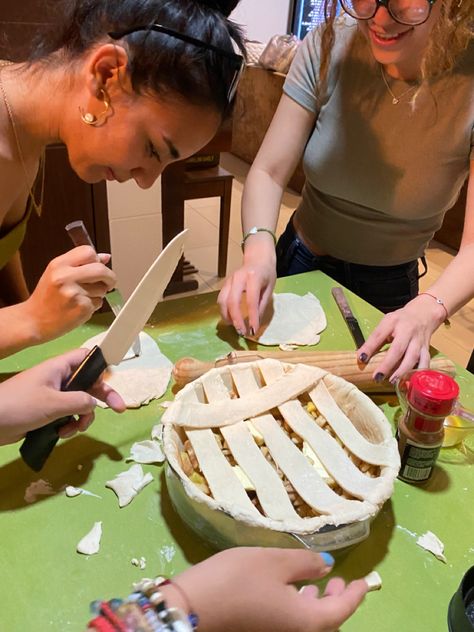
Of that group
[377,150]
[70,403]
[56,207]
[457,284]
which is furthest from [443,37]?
[56,207]

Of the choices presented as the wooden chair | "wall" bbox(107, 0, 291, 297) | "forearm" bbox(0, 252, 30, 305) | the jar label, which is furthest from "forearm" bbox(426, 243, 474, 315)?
"wall" bbox(107, 0, 291, 297)

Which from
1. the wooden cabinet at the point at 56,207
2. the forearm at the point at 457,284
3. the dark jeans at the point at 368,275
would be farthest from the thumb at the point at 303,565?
the wooden cabinet at the point at 56,207

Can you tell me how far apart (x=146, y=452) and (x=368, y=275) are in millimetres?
768

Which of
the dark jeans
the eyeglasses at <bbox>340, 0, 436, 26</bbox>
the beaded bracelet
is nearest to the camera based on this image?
the beaded bracelet

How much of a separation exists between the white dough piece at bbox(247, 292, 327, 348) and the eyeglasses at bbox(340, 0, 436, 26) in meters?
0.54

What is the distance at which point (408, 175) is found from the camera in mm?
1166

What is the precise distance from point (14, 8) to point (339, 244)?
1.29 m

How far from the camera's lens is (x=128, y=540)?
0.65 meters

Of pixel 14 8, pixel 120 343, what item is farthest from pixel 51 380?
pixel 14 8

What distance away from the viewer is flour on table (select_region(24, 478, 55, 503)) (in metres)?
0.69

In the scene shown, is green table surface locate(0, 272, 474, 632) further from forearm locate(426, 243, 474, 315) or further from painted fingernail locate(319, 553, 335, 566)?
forearm locate(426, 243, 474, 315)

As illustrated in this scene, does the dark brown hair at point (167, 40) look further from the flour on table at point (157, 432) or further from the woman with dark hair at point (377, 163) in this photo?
the flour on table at point (157, 432)

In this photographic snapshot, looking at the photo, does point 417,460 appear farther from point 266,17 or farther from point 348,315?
point 266,17

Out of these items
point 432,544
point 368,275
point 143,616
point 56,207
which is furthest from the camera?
point 56,207
